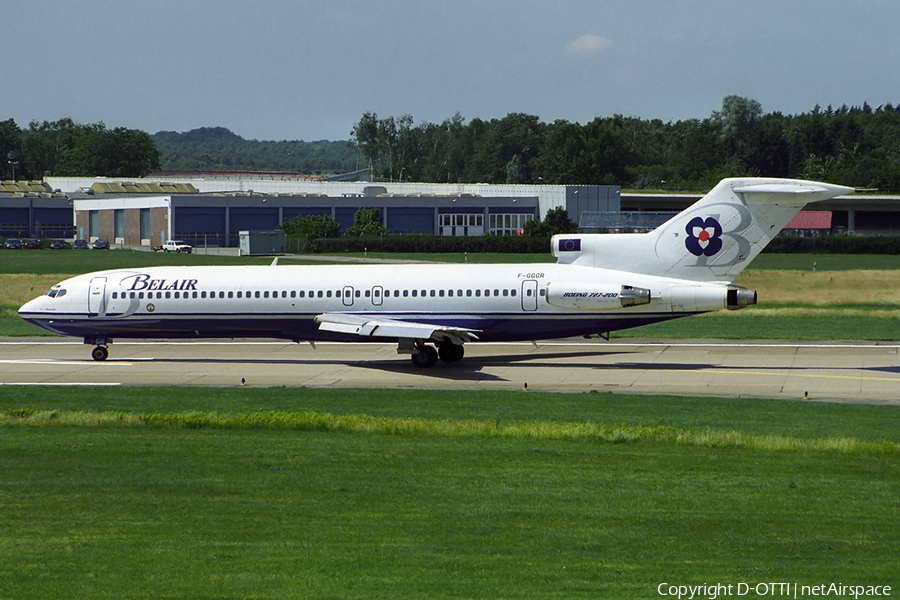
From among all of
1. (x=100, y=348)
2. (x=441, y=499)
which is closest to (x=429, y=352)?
(x=100, y=348)

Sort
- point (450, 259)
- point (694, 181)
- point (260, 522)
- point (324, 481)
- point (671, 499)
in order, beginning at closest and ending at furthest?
1. point (260, 522)
2. point (671, 499)
3. point (324, 481)
4. point (450, 259)
5. point (694, 181)

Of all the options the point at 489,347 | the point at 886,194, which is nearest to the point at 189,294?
the point at 489,347

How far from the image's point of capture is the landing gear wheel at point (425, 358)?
35.0 meters

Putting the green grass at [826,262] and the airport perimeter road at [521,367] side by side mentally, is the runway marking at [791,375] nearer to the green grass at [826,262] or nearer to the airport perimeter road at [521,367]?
the airport perimeter road at [521,367]

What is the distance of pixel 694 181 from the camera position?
162500 millimetres

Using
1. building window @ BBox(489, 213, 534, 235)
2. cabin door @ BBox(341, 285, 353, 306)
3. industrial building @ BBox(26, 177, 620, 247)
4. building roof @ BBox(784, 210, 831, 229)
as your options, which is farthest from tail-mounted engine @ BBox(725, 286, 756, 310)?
building roof @ BBox(784, 210, 831, 229)

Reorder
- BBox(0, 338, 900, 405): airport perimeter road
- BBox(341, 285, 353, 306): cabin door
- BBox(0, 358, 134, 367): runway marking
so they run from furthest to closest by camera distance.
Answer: BBox(0, 358, 134, 367): runway marking, BBox(341, 285, 353, 306): cabin door, BBox(0, 338, 900, 405): airport perimeter road

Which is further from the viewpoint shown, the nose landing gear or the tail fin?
the nose landing gear

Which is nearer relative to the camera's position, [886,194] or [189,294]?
[189,294]

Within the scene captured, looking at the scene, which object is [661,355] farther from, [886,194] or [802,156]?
[802,156]

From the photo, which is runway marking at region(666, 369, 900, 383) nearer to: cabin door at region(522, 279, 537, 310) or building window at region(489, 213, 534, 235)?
cabin door at region(522, 279, 537, 310)

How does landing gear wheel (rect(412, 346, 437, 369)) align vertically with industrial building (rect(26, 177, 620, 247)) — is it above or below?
below

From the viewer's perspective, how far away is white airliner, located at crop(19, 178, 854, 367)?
108 ft

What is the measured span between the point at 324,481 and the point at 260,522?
2769 millimetres
